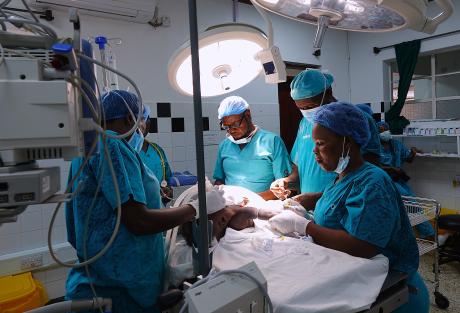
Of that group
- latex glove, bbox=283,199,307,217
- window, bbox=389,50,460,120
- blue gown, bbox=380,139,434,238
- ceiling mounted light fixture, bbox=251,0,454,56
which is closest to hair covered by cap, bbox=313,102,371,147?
ceiling mounted light fixture, bbox=251,0,454,56

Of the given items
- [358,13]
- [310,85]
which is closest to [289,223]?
[358,13]

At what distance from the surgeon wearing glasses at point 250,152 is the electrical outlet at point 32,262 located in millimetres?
1574

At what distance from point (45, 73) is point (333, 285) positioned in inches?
34.1

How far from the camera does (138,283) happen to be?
1055 millimetres

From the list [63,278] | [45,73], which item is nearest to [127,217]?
[45,73]

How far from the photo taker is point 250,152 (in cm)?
220

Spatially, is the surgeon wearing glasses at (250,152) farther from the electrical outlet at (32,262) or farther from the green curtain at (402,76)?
the green curtain at (402,76)

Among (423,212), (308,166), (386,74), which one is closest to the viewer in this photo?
(308,166)

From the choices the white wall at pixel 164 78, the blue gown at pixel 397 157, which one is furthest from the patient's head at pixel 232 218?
the blue gown at pixel 397 157

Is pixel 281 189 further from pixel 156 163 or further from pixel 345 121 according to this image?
pixel 156 163

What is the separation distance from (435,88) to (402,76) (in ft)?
1.61

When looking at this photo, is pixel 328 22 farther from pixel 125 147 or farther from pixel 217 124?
pixel 217 124

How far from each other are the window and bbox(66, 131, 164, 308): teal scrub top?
423cm

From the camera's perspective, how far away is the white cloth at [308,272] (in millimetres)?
878
